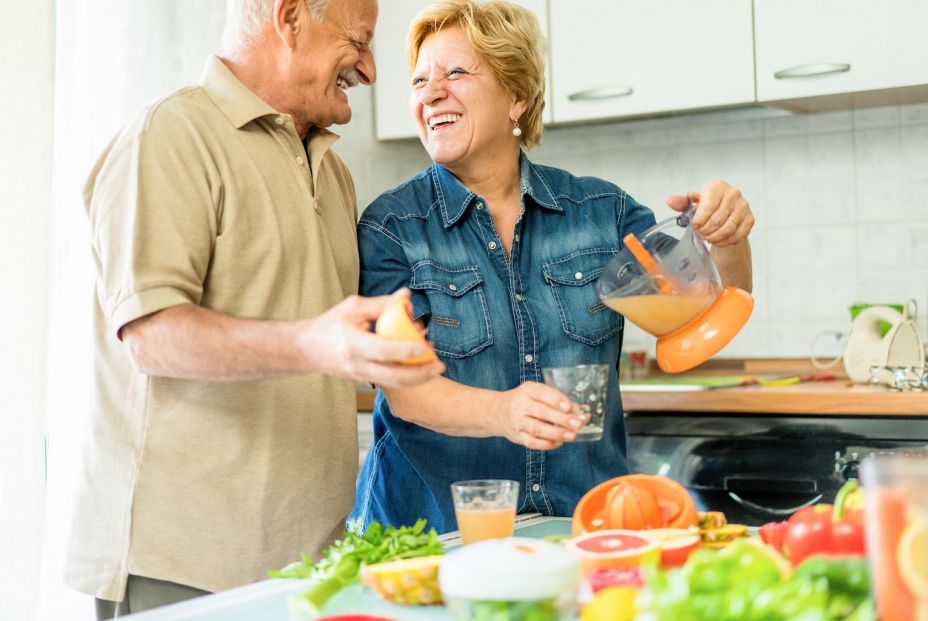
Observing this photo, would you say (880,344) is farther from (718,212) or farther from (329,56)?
(329,56)

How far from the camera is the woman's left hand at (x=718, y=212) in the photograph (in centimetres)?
163

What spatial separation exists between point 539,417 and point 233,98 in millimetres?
638

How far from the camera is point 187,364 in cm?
132

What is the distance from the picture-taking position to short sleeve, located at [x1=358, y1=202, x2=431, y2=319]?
177 cm

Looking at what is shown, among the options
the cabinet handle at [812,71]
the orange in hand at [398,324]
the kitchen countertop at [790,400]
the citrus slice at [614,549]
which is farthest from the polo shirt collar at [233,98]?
the cabinet handle at [812,71]

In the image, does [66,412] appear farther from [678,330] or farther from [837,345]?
[837,345]

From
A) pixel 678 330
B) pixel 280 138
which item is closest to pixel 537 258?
pixel 678 330

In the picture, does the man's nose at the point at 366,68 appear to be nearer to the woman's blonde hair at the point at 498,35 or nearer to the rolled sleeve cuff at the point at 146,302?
the woman's blonde hair at the point at 498,35

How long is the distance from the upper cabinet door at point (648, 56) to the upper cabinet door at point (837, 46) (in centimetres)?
5

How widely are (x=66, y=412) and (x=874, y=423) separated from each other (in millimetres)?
1703

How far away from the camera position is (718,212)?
1.64 metres

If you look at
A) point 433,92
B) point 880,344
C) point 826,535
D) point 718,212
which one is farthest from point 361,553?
point 880,344

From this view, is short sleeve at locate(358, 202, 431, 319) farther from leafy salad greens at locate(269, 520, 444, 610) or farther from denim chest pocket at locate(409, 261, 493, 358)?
leafy salad greens at locate(269, 520, 444, 610)

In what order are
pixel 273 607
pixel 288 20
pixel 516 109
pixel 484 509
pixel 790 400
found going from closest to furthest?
pixel 273 607 → pixel 484 509 → pixel 288 20 → pixel 516 109 → pixel 790 400
